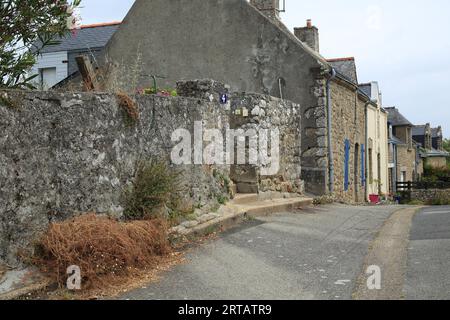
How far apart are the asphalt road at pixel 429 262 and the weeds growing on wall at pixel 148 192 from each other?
298 cm

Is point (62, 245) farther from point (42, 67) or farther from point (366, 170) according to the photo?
point (42, 67)

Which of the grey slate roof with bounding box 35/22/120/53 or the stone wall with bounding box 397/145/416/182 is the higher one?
the grey slate roof with bounding box 35/22/120/53

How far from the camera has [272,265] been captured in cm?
612

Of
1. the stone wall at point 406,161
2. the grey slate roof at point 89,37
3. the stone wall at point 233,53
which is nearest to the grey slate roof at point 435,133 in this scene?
the stone wall at point 406,161

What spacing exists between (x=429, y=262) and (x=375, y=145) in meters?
18.8

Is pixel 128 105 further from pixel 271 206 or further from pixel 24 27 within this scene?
pixel 271 206

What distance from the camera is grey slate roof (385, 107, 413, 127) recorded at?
38.3m

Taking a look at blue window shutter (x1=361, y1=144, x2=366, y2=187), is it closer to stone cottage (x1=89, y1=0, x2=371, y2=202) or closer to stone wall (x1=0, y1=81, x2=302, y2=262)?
stone cottage (x1=89, y1=0, x2=371, y2=202)

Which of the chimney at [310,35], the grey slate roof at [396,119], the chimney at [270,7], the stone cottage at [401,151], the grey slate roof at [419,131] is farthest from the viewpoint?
the grey slate roof at [419,131]

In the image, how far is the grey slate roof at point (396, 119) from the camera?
3830 cm

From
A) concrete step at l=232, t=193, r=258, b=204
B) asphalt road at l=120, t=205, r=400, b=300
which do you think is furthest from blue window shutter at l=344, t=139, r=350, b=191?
asphalt road at l=120, t=205, r=400, b=300

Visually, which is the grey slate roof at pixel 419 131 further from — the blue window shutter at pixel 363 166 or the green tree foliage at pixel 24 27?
the green tree foliage at pixel 24 27

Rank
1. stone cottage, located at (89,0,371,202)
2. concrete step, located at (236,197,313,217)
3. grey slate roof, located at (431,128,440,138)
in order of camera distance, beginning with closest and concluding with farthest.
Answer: concrete step, located at (236,197,313,217) → stone cottage, located at (89,0,371,202) → grey slate roof, located at (431,128,440,138)

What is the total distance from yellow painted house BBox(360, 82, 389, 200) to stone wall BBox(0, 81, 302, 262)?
15.9m
